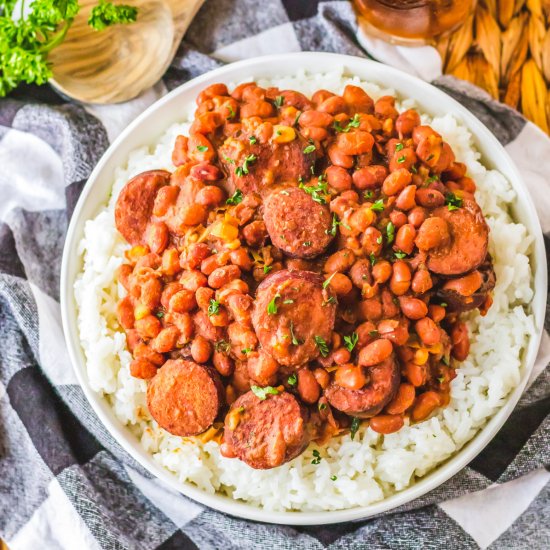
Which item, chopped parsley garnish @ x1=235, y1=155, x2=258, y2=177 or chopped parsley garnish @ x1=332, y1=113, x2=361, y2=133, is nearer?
chopped parsley garnish @ x1=235, y1=155, x2=258, y2=177

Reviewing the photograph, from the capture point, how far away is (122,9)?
498 centimetres

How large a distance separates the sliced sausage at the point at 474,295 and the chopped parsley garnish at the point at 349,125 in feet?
3.52

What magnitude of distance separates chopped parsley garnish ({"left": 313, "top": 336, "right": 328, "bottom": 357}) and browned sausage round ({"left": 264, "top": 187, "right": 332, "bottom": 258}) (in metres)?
0.47

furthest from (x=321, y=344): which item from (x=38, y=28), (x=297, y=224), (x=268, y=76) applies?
(x=38, y=28)

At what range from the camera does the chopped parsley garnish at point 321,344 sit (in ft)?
12.5

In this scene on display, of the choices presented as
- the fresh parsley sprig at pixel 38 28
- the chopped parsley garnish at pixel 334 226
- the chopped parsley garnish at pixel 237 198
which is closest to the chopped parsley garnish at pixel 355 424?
the chopped parsley garnish at pixel 334 226

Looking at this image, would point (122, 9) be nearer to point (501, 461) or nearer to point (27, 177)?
point (27, 177)

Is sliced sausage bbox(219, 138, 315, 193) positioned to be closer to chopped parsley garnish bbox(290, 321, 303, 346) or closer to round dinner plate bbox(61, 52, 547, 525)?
chopped parsley garnish bbox(290, 321, 303, 346)

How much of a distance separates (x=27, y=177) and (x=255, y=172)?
204cm

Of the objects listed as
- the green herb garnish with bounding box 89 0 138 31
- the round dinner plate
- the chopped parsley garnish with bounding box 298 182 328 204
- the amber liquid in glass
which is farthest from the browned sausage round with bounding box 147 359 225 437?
the amber liquid in glass

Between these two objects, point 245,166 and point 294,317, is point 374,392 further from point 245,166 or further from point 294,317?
point 245,166

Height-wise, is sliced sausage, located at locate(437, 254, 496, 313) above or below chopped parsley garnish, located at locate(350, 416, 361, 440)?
above

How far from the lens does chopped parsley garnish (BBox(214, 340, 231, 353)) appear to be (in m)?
4.04

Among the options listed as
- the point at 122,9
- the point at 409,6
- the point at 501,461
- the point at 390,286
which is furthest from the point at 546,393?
the point at 122,9
